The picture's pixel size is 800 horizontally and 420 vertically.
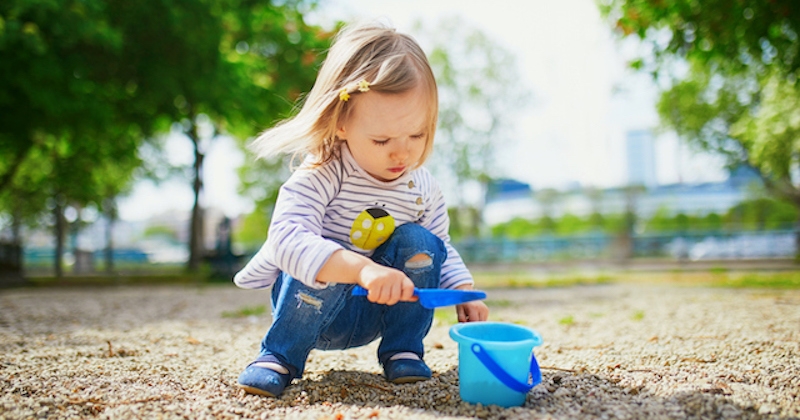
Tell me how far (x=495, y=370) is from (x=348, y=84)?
1.01m

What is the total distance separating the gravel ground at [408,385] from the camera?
1.56m

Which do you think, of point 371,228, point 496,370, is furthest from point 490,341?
point 371,228

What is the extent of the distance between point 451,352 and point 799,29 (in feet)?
16.2

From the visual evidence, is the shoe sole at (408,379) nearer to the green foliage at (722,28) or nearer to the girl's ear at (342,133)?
the girl's ear at (342,133)

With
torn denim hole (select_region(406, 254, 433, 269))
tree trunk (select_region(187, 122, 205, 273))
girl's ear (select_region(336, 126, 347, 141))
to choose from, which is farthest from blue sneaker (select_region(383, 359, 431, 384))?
tree trunk (select_region(187, 122, 205, 273))

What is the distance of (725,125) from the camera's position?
793 inches

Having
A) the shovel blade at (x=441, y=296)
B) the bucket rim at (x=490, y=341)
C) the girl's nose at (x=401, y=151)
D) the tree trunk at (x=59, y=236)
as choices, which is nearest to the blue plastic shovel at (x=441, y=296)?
the shovel blade at (x=441, y=296)

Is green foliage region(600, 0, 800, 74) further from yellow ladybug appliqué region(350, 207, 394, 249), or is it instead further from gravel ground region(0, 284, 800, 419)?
yellow ladybug appliqué region(350, 207, 394, 249)

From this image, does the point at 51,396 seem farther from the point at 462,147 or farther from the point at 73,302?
the point at 462,147

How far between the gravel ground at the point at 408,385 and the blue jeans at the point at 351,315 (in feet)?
0.45

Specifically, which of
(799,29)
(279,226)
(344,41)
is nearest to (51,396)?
(279,226)

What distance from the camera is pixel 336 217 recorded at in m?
1.91

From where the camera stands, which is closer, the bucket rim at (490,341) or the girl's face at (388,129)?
the bucket rim at (490,341)

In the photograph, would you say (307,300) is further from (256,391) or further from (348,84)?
(348,84)
